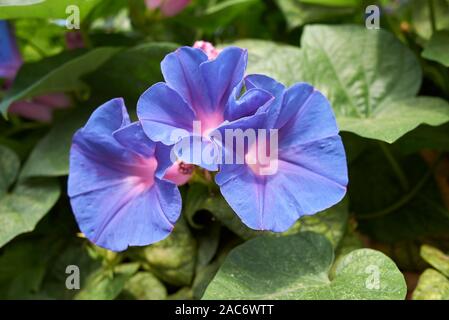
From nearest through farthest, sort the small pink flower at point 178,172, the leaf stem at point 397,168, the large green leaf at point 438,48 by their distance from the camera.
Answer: the small pink flower at point 178,172, the large green leaf at point 438,48, the leaf stem at point 397,168

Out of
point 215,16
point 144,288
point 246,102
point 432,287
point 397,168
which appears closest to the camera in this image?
point 246,102

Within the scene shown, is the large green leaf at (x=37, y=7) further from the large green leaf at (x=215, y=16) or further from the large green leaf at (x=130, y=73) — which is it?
the large green leaf at (x=215, y=16)

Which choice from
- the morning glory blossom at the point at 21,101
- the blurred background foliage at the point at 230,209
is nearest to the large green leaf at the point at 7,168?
the blurred background foliage at the point at 230,209

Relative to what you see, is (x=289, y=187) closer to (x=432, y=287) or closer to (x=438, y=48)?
(x=432, y=287)

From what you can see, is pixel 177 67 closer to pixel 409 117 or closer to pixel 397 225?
pixel 409 117

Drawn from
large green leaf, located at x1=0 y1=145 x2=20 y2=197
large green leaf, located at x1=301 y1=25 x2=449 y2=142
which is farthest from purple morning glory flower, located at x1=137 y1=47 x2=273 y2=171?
large green leaf, located at x1=0 y1=145 x2=20 y2=197

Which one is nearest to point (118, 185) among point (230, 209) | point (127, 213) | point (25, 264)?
point (127, 213)

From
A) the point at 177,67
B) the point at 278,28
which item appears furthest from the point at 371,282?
the point at 278,28
